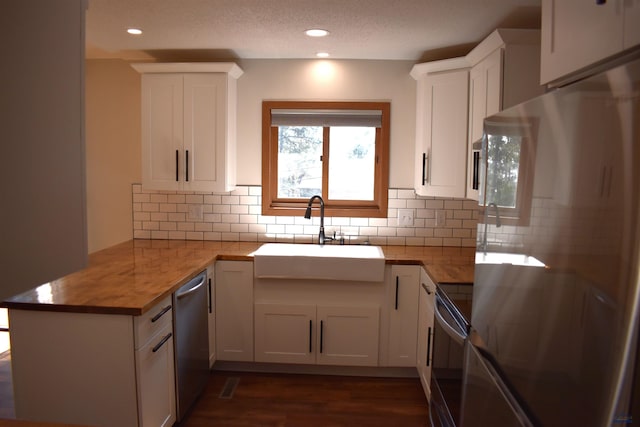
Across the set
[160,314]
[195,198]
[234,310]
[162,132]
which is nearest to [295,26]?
[162,132]

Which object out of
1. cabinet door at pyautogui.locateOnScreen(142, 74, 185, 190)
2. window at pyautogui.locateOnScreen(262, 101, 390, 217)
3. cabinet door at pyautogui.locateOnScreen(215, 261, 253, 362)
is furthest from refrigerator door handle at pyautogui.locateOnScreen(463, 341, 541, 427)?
cabinet door at pyautogui.locateOnScreen(142, 74, 185, 190)

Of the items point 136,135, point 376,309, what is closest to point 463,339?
point 376,309

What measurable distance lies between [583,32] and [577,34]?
1.5 inches

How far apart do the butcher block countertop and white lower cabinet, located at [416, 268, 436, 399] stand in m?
0.13

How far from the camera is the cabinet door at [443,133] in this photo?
3021 mm

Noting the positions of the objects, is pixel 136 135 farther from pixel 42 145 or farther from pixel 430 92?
pixel 42 145

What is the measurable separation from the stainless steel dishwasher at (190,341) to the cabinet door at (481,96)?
1.80 metres

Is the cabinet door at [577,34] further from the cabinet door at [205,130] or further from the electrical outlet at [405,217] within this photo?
the cabinet door at [205,130]

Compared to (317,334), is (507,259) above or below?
above

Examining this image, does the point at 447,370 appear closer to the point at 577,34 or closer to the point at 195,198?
the point at 577,34

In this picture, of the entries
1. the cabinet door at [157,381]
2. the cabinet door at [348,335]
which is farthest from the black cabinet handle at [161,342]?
the cabinet door at [348,335]

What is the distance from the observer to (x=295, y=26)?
2.68 m

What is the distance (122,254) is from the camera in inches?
A: 123

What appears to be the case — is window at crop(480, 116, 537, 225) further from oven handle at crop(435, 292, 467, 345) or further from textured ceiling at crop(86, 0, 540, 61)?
textured ceiling at crop(86, 0, 540, 61)
